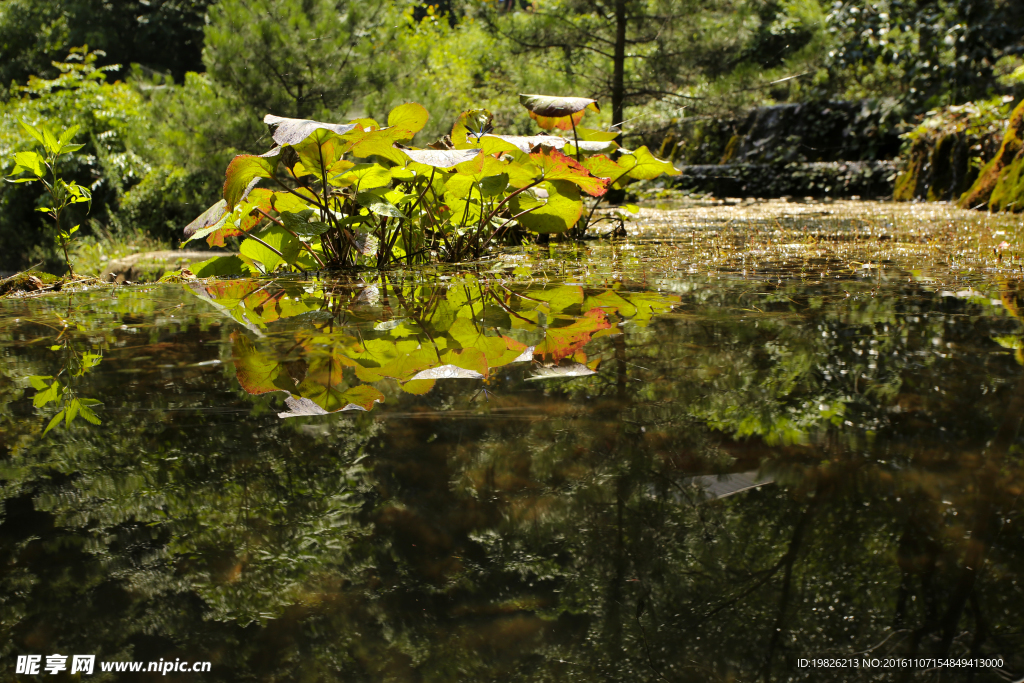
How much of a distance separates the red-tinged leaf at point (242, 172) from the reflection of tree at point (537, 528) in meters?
1.01

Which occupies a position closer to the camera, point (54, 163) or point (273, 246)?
point (54, 163)

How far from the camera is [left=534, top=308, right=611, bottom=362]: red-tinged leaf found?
1035 mm

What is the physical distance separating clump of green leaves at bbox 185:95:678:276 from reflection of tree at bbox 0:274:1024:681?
1087 millimetres

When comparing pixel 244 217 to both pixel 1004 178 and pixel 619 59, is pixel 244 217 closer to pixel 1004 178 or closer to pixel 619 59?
pixel 1004 178

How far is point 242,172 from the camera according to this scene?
5.78ft

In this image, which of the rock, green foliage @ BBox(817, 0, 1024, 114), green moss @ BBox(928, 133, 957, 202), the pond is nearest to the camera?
the pond

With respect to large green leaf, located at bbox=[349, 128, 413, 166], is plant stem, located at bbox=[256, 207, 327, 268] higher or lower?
lower

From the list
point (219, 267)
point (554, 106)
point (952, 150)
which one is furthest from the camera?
point (952, 150)

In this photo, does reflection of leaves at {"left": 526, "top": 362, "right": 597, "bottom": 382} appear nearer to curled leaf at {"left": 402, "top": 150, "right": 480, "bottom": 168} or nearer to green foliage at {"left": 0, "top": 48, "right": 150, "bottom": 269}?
curled leaf at {"left": 402, "top": 150, "right": 480, "bottom": 168}

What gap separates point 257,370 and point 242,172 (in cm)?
99

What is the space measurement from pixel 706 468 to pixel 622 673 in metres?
0.25

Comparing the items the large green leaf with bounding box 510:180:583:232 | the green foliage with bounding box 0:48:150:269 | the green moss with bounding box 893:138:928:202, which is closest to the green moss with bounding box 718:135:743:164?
the green moss with bounding box 893:138:928:202

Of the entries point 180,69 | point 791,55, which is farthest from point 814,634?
point 180,69

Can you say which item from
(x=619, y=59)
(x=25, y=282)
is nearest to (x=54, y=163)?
(x=25, y=282)
